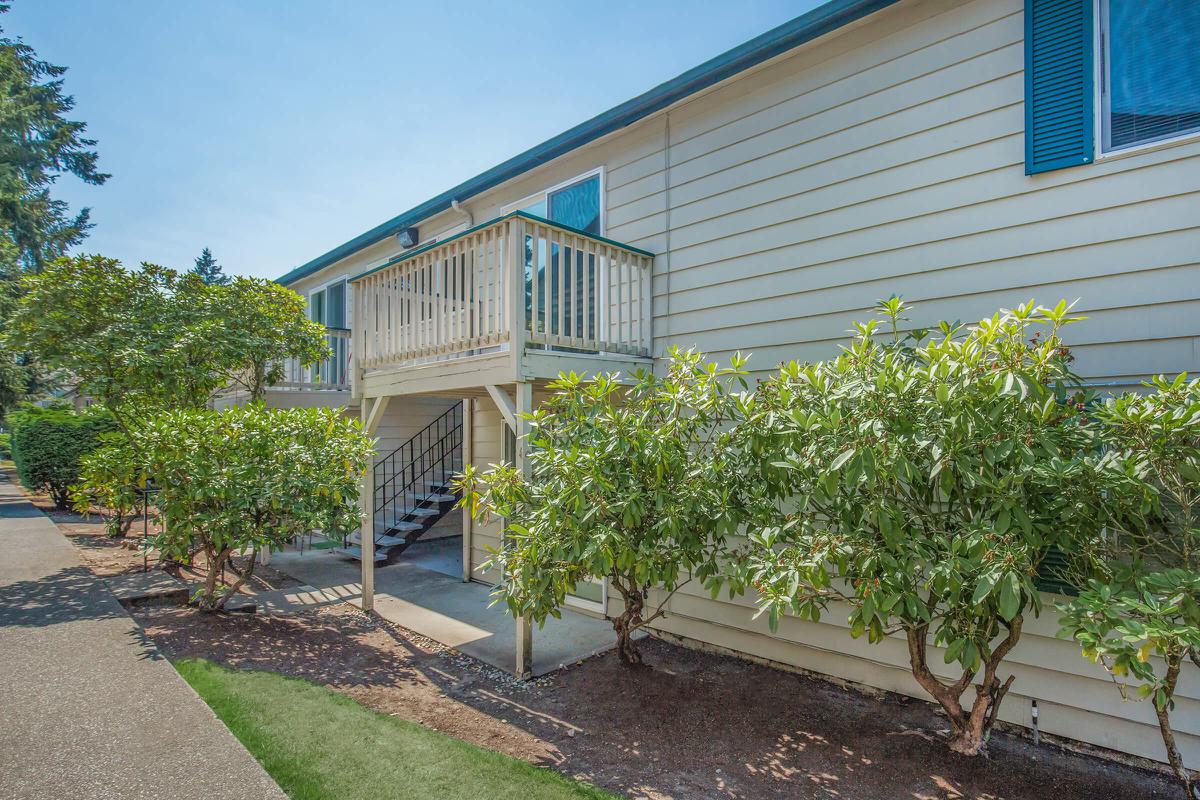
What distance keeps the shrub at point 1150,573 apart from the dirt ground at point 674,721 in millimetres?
833

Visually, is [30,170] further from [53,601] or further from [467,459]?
[467,459]

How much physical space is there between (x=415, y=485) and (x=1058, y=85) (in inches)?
368

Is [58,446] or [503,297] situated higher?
[503,297]

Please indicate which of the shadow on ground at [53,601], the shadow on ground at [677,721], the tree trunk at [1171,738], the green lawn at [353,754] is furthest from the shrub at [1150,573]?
the shadow on ground at [53,601]

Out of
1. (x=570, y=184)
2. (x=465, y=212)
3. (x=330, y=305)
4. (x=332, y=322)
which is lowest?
(x=332, y=322)

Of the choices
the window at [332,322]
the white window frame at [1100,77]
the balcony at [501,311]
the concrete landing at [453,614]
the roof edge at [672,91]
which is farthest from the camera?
the window at [332,322]

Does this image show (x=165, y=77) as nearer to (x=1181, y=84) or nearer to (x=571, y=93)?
(x=571, y=93)

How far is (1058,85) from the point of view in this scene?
3664 millimetres

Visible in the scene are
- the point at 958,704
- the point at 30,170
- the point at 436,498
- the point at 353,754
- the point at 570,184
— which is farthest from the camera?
the point at 30,170

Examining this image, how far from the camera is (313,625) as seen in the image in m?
5.87

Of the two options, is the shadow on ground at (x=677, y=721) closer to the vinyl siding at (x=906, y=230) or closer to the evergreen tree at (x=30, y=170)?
the vinyl siding at (x=906, y=230)

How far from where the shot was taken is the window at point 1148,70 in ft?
10.9

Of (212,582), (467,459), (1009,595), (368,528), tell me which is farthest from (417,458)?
(1009,595)

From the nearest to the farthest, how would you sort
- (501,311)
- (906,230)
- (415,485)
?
(906,230), (501,311), (415,485)
